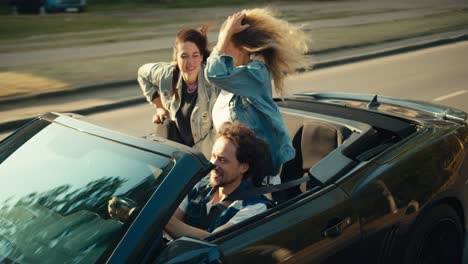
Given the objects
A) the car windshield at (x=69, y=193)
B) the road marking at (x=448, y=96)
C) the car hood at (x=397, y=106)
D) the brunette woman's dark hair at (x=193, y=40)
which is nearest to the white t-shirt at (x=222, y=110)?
the brunette woman's dark hair at (x=193, y=40)

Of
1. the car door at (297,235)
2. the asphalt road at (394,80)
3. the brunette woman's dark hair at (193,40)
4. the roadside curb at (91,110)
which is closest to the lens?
the car door at (297,235)

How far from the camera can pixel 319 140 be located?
4215mm

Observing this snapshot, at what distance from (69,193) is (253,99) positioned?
4.99 ft

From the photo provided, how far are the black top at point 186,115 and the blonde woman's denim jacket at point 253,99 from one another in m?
0.51

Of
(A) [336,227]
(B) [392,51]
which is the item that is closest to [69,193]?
(A) [336,227]

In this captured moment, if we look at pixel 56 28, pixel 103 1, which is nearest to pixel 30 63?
pixel 56 28

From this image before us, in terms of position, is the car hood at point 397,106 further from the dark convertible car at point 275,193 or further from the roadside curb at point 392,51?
the roadside curb at point 392,51

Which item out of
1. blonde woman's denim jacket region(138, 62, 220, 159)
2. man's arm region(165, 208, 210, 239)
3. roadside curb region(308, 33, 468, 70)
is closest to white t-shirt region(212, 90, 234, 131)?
blonde woman's denim jacket region(138, 62, 220, 159)

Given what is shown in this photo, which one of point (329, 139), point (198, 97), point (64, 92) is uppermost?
point (198, 97)

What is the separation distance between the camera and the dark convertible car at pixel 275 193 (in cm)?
258

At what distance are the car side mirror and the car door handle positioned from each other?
720 mm

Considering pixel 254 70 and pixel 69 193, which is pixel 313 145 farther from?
pixel 69 193

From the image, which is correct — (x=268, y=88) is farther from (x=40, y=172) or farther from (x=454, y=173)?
(x=40, y=172)

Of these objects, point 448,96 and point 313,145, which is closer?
point 313,145
